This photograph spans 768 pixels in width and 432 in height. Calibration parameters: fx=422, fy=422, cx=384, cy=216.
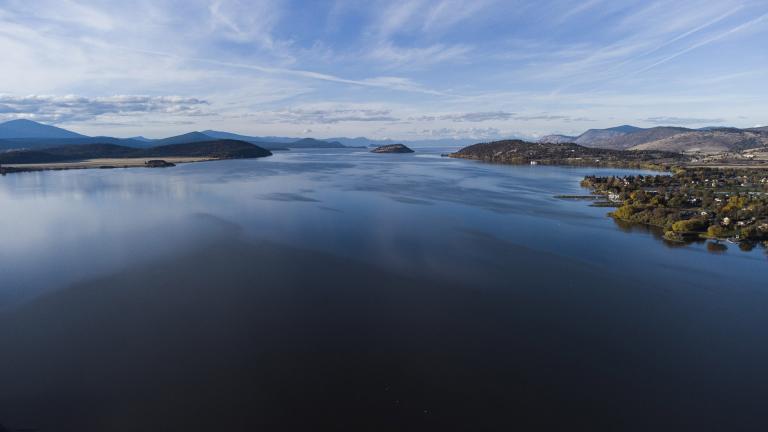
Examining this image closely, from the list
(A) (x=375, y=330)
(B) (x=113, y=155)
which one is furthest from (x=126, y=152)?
(A) (x=375, y=330)

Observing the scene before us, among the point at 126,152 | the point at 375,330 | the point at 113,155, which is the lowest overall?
the point at 375,330

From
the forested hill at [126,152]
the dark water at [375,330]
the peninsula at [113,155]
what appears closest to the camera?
the dark water at [375,330]

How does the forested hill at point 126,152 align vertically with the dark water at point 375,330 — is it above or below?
above

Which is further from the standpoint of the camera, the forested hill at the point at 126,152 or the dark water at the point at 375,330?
the forested hill at the point at 126,152

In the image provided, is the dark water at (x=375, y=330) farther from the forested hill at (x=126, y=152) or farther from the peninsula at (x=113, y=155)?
the forested hill at (x=126, y=152)

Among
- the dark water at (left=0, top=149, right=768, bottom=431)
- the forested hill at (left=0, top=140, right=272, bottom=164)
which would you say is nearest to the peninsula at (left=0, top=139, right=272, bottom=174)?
the forested hill at (left=0, top=140, right=272, bottom=164)

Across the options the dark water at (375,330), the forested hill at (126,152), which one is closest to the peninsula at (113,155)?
the forested hill at (126,152)

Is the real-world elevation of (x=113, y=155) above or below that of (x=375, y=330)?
above

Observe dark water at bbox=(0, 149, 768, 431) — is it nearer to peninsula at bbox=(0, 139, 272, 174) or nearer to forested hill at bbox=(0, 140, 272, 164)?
peninsula at bbox=(0, 139, 272, 174)

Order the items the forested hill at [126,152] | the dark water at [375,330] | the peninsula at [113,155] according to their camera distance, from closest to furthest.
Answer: the dark water at [375,330], the peninsula at [113,155], the forested hill at [126,152]

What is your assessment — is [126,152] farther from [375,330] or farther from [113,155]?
[375,330]
